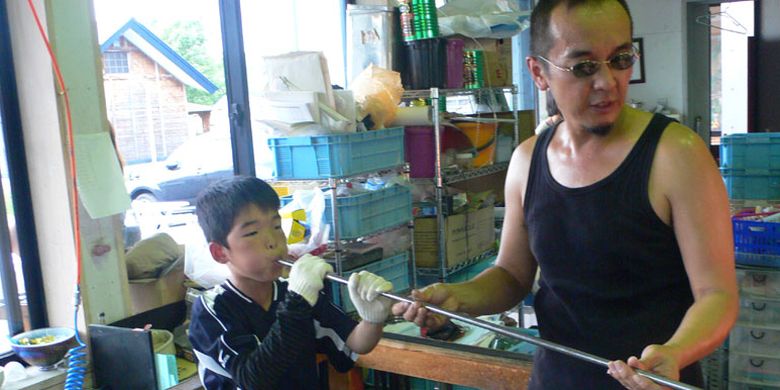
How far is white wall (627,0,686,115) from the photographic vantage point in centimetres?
649

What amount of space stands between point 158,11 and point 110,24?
32 cm

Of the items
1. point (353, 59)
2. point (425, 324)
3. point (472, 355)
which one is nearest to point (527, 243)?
point (425, 324)

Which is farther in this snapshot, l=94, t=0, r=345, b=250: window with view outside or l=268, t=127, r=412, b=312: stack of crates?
l=268, t=127, r=412, b=312: stack of crates

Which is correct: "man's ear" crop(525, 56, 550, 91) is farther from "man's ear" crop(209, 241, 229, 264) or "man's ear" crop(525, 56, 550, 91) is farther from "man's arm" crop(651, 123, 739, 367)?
"man's ear" crop(209, 241, 229, 264)

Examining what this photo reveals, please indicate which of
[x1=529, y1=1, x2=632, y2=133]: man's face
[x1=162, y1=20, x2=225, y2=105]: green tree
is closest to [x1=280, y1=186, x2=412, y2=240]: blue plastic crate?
[x1=162, y1=20, x2=225, y2=105]: green tree

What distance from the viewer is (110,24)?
290 centimetres

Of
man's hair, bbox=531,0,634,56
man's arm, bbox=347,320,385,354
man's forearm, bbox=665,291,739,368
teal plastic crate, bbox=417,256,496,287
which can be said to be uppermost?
man's hair, bbox=531,0,634,56

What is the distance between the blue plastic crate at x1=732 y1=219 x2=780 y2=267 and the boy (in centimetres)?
183

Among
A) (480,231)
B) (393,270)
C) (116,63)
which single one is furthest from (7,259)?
(480,231)

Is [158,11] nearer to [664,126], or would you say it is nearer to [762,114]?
[664,126]

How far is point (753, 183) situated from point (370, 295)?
7.93 ft

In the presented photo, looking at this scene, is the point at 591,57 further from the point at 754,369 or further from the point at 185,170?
the point at 185,170

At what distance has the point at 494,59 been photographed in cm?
450

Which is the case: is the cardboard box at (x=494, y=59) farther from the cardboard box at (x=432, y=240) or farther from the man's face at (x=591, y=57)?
the man's face at (x=591, y=57)
